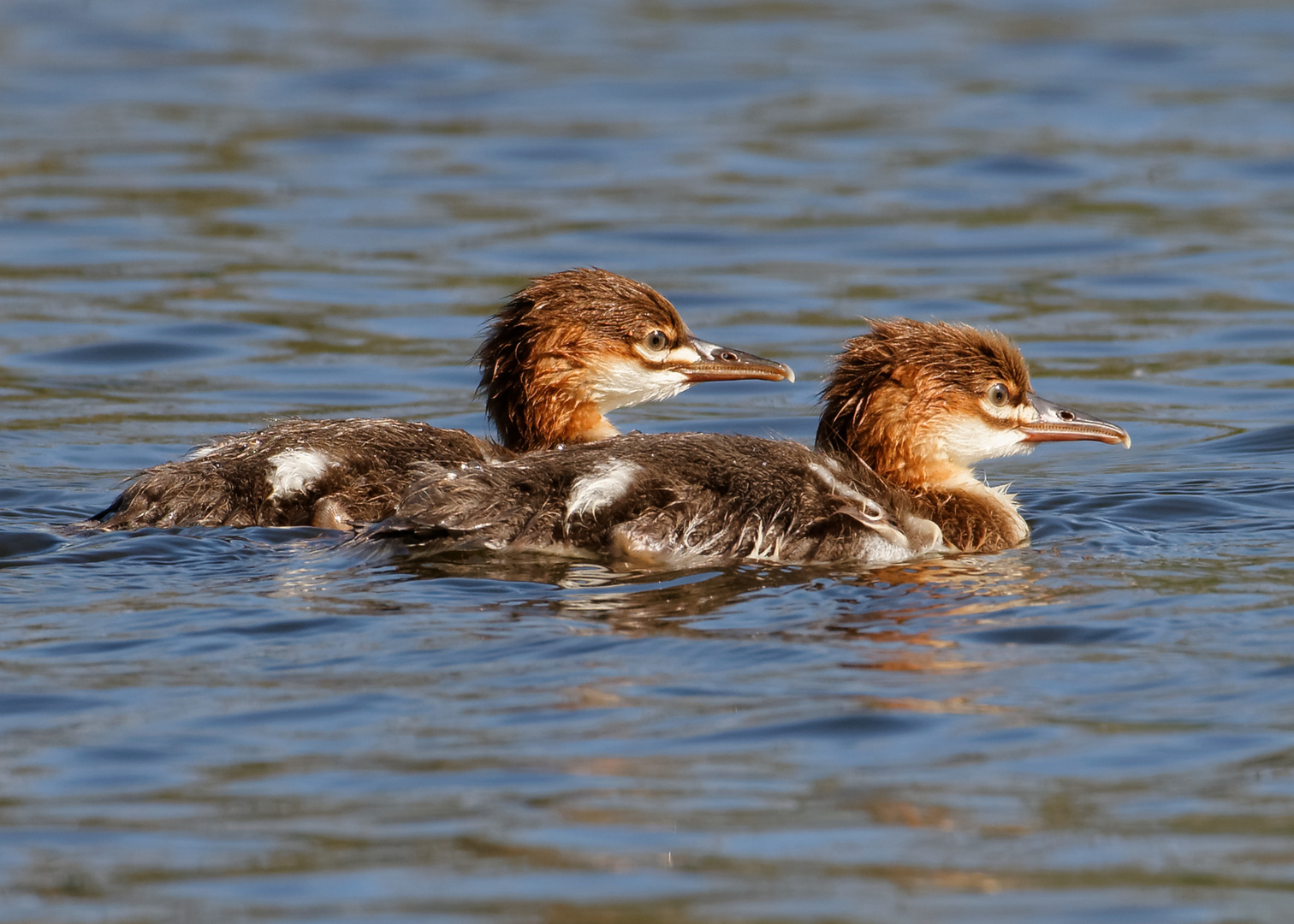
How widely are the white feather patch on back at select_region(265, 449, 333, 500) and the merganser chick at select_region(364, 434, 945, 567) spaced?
2.25 ft

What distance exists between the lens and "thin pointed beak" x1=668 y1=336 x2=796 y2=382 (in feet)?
28.7

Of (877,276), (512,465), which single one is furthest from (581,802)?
(877,276)

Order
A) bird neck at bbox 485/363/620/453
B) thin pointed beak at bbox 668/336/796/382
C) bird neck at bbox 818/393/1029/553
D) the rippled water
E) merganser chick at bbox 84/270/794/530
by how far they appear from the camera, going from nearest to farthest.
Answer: the rippled water < merganser chick at bbox 84/270/794/530 < bird neck at bbox 818/393/1029/553 < bird neck at bbox 485/363/620/453 < thin pointed beak at bbox 668/336/796/382

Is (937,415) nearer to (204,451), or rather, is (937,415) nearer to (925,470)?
(925,470)

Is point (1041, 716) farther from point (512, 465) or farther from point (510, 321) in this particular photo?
point (510, 321)

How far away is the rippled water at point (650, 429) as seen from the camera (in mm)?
4918

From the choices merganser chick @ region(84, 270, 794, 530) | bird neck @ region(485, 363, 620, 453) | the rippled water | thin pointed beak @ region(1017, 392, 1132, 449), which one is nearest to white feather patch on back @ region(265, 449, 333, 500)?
merganser chick @ region(84, 270, 794, 530)

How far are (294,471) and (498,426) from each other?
1.17 meters

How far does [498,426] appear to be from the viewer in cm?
874

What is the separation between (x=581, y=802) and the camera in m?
5.11

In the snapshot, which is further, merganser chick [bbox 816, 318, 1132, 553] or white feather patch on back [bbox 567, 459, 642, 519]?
merganser chick [bbox 816, 318, 1132, 553]

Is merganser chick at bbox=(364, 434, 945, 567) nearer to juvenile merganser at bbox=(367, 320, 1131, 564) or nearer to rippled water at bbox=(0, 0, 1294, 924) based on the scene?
juvenile merganser at bbox=(367, 320, 1131, 564)

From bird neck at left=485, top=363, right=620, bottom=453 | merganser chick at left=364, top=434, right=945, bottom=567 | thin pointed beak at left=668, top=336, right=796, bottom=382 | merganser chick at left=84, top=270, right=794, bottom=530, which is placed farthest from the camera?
A: thin pointed beak at left=668, top=336, right=796, bottom=382

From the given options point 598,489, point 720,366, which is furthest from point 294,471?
point 720,366
